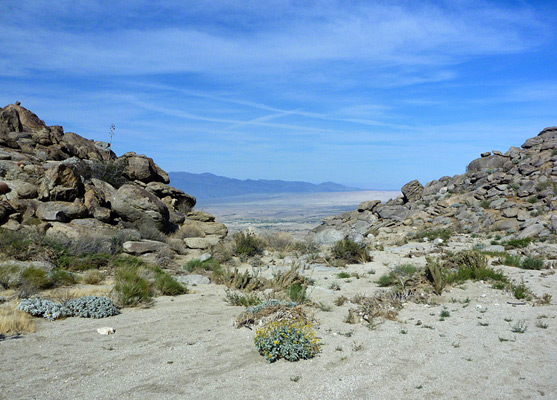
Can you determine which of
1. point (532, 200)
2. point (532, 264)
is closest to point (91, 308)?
point (532, 264)

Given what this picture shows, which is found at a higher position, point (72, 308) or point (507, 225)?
point (507, 225)

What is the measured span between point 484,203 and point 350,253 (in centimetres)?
1593

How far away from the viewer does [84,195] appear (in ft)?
53.8

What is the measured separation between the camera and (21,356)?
5855 mm

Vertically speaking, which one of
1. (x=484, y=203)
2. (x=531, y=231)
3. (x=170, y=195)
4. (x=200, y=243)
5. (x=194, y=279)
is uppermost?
(x=170, y=195)

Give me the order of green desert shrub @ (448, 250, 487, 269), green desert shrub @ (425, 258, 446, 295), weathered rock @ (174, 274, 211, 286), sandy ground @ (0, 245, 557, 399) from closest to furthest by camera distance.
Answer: sandy ground @ (0, 245, 557, 399) < green desert shrub @ (425, 258, 446, 295) < green desert shrub @ (448, 250, 487, 269) < weathered rock @ (174, 274, 211, 286)

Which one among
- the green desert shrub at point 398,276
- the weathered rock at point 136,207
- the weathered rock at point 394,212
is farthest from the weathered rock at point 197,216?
the weathered rock at point 394,212

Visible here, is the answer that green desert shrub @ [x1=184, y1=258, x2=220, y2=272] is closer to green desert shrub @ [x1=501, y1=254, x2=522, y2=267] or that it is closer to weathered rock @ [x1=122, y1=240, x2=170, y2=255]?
weathered rock @ [x1=122, y1=240, x2=170, y2=255]

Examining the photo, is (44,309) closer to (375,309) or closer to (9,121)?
(375,309)

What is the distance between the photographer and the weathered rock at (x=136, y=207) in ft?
55.7

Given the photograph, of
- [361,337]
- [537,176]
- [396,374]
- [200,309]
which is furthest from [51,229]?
[537,176]

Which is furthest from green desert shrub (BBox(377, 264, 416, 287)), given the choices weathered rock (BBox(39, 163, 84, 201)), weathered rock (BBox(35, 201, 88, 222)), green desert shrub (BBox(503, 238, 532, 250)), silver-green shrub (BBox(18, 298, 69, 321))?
weathered rock (BBox(39, 163, 84, 201))

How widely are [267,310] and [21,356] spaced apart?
160 inches

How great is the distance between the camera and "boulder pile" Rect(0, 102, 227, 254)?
47.1 feet
